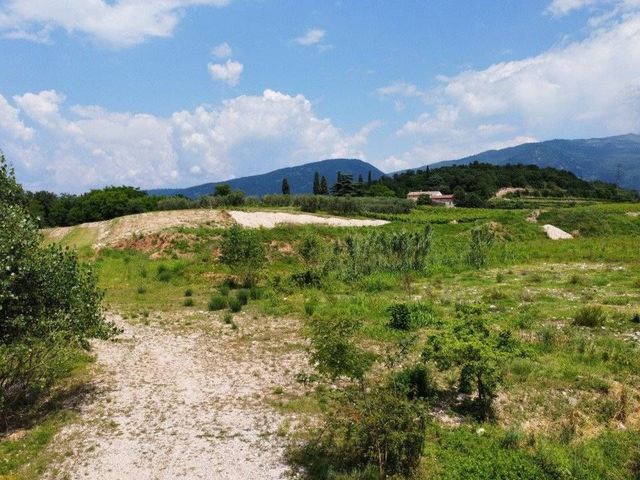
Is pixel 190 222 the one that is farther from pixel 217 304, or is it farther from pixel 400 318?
pixel 400 318

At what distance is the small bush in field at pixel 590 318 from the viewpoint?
1889 centimetres

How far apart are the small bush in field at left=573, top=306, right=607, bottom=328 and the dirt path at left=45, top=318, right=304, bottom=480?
11913mm

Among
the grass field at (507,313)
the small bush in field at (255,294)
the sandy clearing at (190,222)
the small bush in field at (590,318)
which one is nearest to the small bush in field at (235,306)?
the grass field at (507,313)

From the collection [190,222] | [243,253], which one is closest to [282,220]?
[190,222]

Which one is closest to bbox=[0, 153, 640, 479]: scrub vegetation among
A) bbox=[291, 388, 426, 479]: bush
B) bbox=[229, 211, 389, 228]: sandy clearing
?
bbox=[291, 388, 426, 479]: bush

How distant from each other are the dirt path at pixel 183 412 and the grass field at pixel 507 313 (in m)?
1.29

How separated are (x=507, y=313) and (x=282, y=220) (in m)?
38.9

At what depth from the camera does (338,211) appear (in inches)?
2822

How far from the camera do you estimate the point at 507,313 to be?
21.2 meters

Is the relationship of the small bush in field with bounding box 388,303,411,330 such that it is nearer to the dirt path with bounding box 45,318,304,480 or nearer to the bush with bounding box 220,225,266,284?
the dirt path with bounding box 45,318,304,480

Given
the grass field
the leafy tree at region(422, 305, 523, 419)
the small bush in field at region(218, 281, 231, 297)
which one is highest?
the leafy tree at region(422, 305, 523, 419)

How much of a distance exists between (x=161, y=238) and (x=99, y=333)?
3384 centimetres

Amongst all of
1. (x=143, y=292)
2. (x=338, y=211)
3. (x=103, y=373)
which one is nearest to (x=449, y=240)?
(x=338, y=211)

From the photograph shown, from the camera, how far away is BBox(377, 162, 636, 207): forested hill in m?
145
